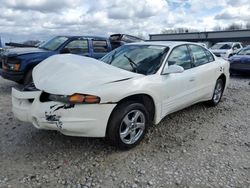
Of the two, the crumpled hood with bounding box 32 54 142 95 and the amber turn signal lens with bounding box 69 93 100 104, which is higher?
the crumpled hood with bounding box 32 54 142 95

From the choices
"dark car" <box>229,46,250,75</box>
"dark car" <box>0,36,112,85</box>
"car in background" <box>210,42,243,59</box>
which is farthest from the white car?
"car in background" <box>210,42,243,59</box>

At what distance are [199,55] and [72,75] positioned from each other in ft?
9.18

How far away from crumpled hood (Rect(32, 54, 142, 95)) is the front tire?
411 mm

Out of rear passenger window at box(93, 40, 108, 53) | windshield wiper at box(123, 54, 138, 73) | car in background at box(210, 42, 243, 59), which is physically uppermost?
windshield wiper at box(123, 54, 138, 73)

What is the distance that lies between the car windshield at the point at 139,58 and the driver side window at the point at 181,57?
0.16 m

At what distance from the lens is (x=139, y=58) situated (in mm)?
4078

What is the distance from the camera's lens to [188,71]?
4320mm

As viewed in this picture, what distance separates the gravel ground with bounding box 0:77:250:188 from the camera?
9.02 feet

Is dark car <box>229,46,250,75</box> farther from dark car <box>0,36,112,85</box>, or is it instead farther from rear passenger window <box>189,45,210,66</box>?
rear passenger window <box>189,45,210,66</box>

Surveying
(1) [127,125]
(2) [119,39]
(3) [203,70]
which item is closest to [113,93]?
(1) [127,125]

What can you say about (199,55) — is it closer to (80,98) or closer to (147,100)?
Answer: (147,100)

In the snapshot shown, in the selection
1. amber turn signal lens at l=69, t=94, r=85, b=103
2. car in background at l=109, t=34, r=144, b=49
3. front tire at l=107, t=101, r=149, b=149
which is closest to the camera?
amber turn signal lens at l=69, t=94, r=85, b=103

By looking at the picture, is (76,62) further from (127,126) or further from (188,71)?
(188,71)

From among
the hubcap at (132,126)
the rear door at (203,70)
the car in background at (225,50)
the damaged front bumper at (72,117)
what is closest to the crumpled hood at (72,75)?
the damaged front bumper at (72,117)
